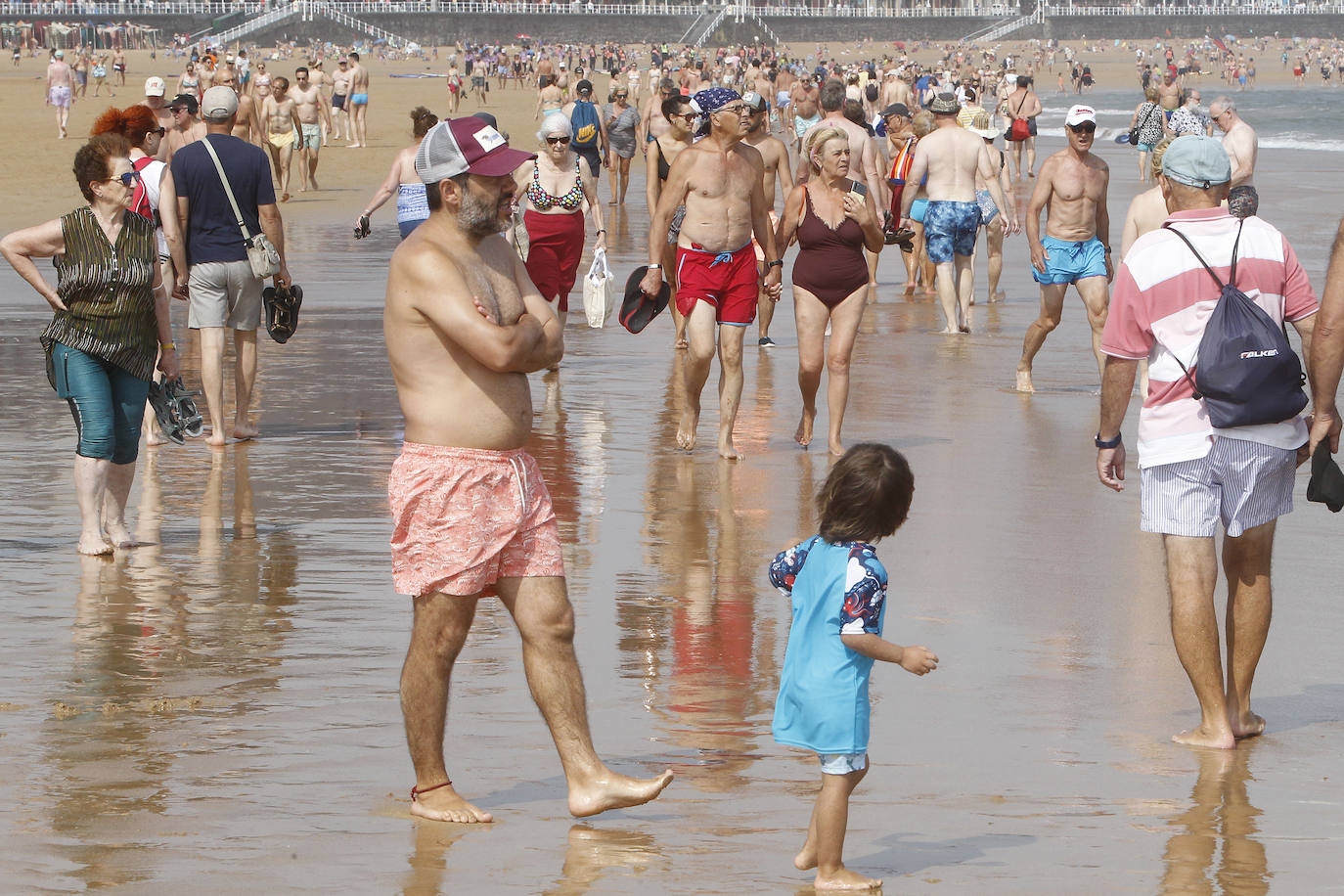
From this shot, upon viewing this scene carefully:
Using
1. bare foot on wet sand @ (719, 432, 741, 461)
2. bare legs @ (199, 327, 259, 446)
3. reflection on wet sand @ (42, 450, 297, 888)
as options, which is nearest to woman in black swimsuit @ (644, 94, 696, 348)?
bare foot on wet sand @ (719, 432, 741, 461)

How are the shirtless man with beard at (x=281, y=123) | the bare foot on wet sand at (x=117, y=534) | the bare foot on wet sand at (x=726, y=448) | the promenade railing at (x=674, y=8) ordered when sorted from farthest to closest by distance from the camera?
the promenade railing at (x=674, y=8) → the shirtless man with beard at (x=281, y=123) → the bare foot on wet sand at (x=726, y=448) → the bare foot on wet sand at (x=117, y=534)

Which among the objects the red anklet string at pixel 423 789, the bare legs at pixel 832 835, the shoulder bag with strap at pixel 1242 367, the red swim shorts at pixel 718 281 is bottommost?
the red anklet string at pixel 423 789

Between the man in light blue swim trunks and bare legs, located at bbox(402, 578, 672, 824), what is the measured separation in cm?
708

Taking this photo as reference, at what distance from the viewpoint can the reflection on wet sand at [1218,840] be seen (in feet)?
14.4

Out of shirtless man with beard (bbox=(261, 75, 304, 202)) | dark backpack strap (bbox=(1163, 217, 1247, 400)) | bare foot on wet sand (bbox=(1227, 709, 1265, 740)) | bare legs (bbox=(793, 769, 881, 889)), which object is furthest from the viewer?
shirtless man with beard (bbox=(261, 75, 304, 202))

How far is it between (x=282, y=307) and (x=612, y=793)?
6.07 m

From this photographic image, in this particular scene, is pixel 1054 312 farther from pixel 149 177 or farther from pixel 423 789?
pixel 423 789

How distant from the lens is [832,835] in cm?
430

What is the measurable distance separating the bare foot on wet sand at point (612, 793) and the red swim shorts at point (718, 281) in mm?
5291

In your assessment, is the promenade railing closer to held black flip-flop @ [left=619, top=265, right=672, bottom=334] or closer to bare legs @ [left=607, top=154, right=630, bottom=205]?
bare legs @ [left=607, top=154, right=630, bottom=205]

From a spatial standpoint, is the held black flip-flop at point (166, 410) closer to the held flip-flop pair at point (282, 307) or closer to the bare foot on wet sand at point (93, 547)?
the bare foot on wet sand at point (93, 547)

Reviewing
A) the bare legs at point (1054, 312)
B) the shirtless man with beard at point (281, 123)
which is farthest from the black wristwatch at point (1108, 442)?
the shirtless man with beard at point (281, 123)

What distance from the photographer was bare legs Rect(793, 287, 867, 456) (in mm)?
9992

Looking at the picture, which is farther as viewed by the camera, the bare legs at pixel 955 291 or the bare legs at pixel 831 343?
the bare legs at pixel 955 291
